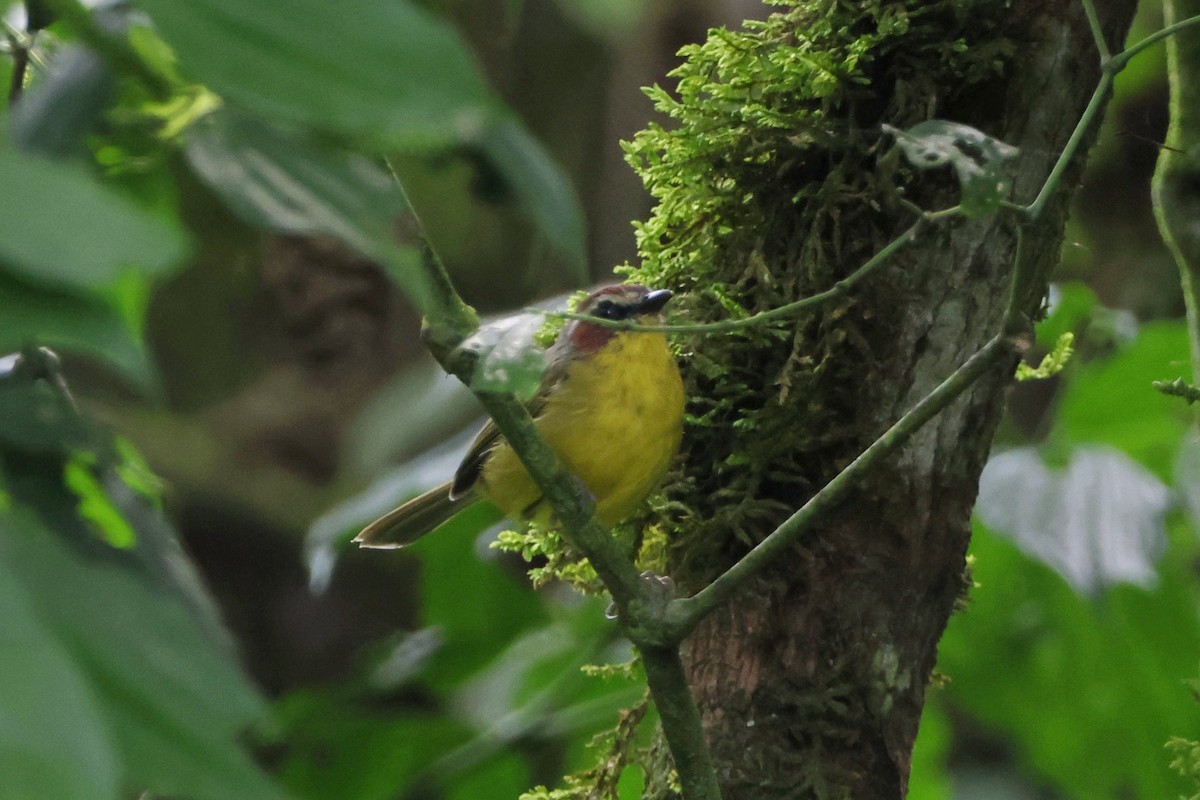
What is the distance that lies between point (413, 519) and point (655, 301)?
48.5 inches

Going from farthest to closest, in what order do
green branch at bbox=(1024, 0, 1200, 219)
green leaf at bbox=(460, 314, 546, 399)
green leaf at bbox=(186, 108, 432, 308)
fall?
green branch at bbox=(1024, 0, 1200, 219)
green leaf at bbox=(460, 314, 546, 399)
green leaf at bbox=(186, 108, 432, 308)

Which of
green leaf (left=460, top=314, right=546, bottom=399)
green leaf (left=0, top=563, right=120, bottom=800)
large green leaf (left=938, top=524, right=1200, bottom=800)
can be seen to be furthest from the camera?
large green leaf (left=938, top=524, right=1200, bottom=800)

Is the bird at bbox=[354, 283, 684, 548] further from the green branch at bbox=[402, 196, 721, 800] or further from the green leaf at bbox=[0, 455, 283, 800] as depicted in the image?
the green leaf at bbox=[0, 455, 283, 800]

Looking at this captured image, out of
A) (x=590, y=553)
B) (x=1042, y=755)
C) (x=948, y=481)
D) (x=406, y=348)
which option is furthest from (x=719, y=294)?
(x=406, y=348)

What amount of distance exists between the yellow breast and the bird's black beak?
0.13m

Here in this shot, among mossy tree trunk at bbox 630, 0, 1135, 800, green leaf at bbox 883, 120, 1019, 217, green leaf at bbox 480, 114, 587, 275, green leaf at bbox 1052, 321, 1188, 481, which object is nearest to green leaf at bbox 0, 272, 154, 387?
green leaf at bbox 480, 114, 587, 275

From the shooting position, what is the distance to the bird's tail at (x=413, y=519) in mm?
3537

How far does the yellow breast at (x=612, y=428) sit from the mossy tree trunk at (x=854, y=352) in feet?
0.87

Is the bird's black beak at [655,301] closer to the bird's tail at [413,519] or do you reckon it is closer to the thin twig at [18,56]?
the bird's tail at [413,519]

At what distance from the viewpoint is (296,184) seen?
0.66m

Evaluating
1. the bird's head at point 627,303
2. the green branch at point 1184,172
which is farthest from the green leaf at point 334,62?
the green branch at point 1184,172

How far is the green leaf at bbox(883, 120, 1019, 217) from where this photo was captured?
1.33 m

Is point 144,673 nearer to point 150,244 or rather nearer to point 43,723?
point 43,723

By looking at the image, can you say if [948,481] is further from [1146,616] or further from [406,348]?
[406,348]
